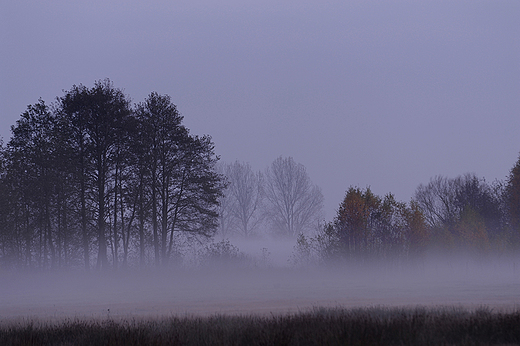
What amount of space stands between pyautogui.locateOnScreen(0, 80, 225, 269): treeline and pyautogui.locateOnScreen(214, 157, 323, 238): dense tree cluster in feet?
96.5

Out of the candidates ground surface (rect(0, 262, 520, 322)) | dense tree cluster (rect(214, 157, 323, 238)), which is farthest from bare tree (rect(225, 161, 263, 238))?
ground surface (rect(0, 262, 520, 322))

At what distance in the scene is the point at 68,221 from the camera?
35000mm

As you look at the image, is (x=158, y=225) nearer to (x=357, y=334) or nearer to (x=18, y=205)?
(x=18, y=205)

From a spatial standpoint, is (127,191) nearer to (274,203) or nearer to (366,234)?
(366,234)

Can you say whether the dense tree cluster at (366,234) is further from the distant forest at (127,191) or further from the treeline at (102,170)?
the treeline at (102,170)

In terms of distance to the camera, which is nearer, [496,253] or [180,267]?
[180,267]

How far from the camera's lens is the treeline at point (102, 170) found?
32.8 metres

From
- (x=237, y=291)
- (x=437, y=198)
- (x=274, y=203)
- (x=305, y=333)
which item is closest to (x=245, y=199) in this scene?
(x=274, y=203)

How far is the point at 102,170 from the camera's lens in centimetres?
3341

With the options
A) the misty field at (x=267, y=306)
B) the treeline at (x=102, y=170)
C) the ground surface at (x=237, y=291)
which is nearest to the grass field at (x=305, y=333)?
the misty field at (x=267, y=306)

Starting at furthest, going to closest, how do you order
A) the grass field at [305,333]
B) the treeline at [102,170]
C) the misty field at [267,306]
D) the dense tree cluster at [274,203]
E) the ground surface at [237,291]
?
the dense tree cluster at [274,203] → the treeline at [102,170] → the ground surface at [237,291] → the misty field at [267,306] → the grass field at [305,333]

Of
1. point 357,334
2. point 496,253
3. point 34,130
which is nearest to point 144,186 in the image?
point 34,130

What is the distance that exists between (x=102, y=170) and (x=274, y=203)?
3748cm

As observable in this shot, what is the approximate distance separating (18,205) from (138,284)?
11.6 metres
